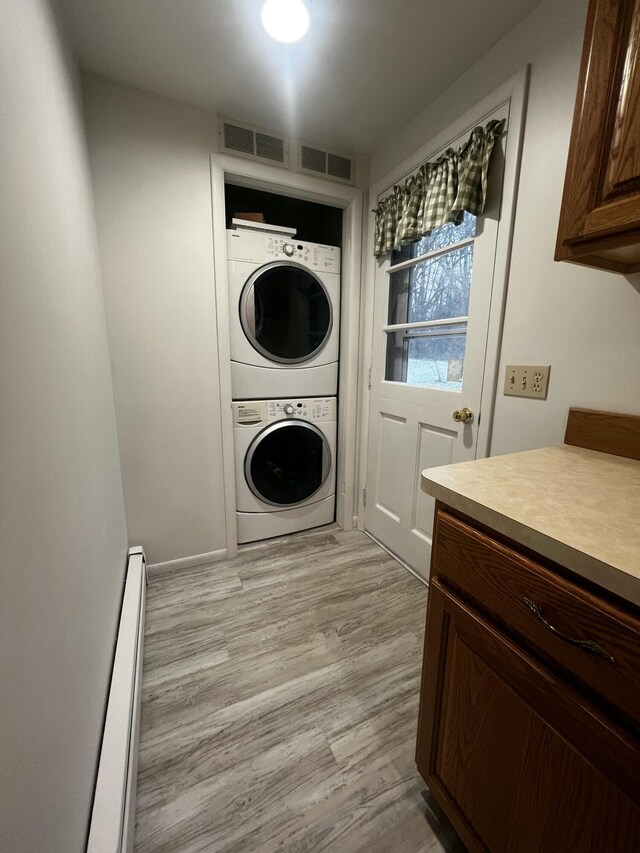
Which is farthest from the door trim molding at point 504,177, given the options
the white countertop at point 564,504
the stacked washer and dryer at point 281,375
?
the stacked washer and dryer at point 281,375

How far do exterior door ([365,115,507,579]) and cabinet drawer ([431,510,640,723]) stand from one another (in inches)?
35.1

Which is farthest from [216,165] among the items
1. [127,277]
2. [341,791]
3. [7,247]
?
[341,791]

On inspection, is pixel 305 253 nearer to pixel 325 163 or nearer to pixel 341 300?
pixel 341 300

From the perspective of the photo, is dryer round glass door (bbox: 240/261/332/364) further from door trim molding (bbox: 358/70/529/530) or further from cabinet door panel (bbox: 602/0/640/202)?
cabinet door panel (bbox: 602/0/640/202)

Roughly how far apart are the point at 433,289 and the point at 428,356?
0.33 m

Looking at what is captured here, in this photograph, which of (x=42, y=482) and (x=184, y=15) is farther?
(x=184, y=15)

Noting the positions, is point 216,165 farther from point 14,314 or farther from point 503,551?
point 503,551

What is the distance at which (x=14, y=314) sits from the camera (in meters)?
0.55

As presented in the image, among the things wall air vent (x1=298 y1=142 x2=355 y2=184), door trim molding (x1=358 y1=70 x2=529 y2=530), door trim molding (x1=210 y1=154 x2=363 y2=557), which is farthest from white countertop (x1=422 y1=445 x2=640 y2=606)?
wall air vent (x1=298 y1=142 x2=355 y2=184)

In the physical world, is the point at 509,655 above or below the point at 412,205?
below

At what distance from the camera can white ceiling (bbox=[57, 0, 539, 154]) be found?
1.14 meters

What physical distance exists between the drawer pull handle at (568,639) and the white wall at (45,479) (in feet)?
2.43

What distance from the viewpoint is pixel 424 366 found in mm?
1738

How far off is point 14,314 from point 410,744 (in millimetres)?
1510
